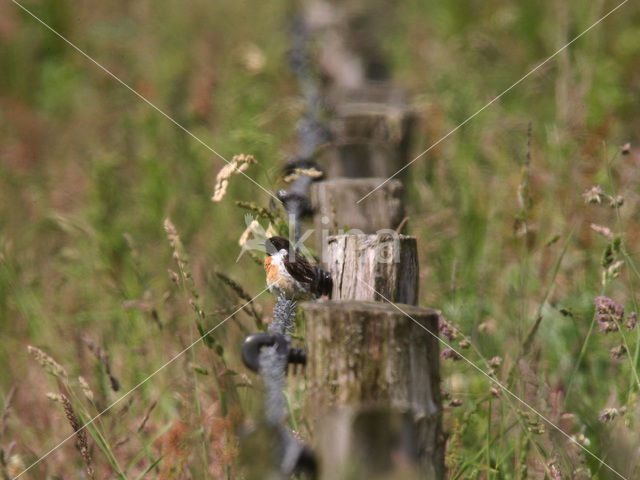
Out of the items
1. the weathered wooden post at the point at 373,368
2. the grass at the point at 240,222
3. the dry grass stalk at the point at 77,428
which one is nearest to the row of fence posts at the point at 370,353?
the weathered wooden post at the point at 373,368

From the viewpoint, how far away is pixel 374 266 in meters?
1.46

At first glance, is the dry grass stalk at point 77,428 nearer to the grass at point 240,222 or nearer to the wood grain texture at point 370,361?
the grass at point 240,222

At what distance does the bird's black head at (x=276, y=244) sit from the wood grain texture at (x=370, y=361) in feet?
1.28

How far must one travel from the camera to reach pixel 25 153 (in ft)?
17.7

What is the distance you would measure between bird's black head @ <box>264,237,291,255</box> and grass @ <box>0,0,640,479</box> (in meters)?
0.16

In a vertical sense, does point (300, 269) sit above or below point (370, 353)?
above

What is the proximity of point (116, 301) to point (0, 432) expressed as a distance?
127cm

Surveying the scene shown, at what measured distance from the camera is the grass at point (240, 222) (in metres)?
1.77

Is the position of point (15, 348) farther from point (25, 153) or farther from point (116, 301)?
point (25, 153)

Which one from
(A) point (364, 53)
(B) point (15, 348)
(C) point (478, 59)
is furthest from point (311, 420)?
(C) point (478, 59)

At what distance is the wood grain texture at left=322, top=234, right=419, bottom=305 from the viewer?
1.47 m

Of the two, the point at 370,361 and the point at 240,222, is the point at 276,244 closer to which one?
the point at 370,361

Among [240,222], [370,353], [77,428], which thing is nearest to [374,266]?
[370,353]

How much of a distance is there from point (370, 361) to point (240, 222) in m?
1.98
